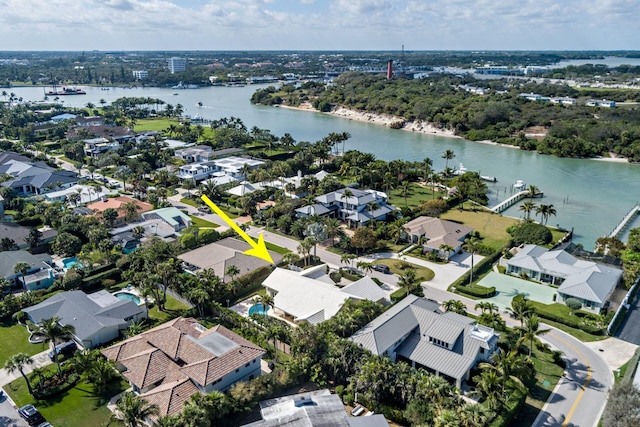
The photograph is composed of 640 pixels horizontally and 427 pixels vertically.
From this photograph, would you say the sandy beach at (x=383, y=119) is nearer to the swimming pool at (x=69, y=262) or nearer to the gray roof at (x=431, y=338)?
the gray roof at (x=431, y=338)

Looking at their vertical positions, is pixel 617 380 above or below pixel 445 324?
below

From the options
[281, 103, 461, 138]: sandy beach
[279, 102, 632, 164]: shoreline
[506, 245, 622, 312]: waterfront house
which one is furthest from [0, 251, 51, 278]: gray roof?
[281, 103, 461, 138]: sandy beach

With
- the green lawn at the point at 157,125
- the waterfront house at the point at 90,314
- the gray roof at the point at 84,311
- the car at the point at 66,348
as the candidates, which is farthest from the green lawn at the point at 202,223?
the green lawn at the point at 157,125

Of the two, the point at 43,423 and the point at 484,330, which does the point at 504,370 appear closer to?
the point at 484,330

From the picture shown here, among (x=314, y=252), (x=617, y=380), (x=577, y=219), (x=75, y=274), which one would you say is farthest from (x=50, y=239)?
(x=577, y=219)

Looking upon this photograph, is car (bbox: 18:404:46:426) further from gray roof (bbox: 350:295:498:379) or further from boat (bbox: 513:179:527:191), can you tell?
boat (bbox: 513:179:527:191)

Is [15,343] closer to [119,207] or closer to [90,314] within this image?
[90,314]
